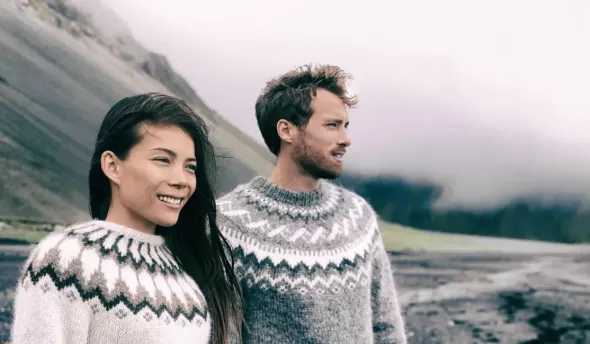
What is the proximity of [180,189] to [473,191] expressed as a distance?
1.61m

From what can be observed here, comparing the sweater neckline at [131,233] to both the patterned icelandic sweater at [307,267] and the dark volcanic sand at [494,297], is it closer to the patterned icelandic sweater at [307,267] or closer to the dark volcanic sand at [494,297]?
the patterned icelandic sweater at [307,267]

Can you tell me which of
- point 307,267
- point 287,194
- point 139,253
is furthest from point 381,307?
point 139,253

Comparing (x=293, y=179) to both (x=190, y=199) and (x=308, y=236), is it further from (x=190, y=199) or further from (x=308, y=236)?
(x=190, y=199)

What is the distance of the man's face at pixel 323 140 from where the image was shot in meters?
1.39

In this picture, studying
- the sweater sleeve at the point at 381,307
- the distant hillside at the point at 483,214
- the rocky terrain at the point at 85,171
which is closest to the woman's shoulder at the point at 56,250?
the sweater sleeve at the point at 381,307

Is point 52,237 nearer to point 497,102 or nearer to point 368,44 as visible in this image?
point 368,44

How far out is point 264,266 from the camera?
132 centimetres

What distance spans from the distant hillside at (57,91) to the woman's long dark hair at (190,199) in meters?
0.77

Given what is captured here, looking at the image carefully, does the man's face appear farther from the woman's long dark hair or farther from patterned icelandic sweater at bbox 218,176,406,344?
the woman's long dark hair

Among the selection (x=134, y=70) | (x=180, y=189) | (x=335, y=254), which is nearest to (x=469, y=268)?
(x=335, y=254)

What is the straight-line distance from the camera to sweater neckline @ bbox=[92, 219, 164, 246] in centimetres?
94

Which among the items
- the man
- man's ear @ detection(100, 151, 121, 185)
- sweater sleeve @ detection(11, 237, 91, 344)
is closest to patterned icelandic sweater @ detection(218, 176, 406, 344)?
the man

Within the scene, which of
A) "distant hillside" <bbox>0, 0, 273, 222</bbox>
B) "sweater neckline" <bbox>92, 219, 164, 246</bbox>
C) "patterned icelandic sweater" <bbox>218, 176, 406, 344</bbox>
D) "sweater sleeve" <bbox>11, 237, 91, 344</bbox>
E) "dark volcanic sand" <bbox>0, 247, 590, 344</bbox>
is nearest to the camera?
"sweater sleeve" <bbox>11, 237, 91, 344</bbox>

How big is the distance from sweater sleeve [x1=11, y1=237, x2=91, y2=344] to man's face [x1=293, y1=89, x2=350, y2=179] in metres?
0.69
